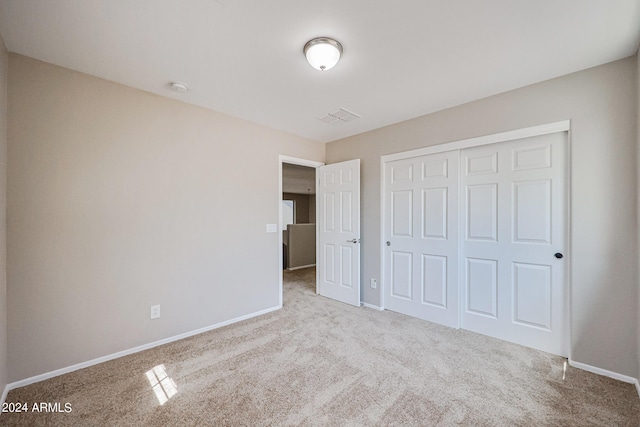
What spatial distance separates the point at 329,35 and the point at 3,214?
2.54 m

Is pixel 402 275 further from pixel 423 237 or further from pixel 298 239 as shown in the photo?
pixel 298 239

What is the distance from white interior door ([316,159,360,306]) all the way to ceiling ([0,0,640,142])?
4.66 feet

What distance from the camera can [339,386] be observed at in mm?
1938

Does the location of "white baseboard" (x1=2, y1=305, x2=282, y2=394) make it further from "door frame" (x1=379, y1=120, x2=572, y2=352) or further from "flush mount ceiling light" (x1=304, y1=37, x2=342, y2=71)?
"flush mount ceiling light" (x1=304, y1=37, x2=342, y2=71)

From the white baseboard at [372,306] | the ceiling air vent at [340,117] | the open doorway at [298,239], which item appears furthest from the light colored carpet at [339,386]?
the open doorway at [298,239]

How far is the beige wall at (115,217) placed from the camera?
1.97 meters

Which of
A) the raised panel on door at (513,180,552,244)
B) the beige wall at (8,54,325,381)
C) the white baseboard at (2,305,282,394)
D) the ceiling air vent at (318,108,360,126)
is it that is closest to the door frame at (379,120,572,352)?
the raised panel on door at (513,180,552,244)

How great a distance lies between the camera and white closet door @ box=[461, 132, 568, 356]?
2346 millimetres

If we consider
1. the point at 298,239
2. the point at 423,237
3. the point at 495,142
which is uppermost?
the point at 495,142

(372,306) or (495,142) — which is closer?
(495,142)

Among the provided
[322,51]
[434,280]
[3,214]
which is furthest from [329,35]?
[434,280]

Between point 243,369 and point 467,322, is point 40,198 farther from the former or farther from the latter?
point 467,322

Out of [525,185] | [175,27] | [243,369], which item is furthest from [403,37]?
[243,369]

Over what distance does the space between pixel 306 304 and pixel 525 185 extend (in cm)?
290
